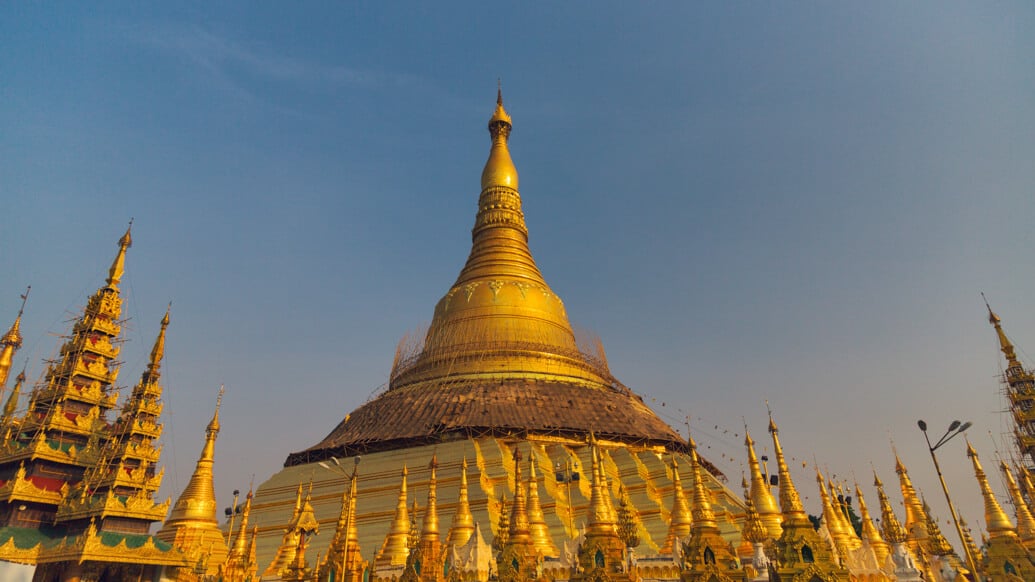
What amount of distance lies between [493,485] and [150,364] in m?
14.8

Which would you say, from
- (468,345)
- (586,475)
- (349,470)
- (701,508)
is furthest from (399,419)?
Answer: (701,508)

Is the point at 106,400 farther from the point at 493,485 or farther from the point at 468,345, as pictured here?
the point at 468,345

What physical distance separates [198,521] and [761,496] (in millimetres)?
18270

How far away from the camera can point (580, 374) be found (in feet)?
125

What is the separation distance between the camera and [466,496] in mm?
19969

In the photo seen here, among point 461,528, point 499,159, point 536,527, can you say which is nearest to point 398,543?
point 461,528

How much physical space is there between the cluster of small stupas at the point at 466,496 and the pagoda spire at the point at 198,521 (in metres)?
0.06

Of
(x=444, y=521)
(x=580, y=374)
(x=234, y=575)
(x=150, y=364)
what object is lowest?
(x=234, y=575)

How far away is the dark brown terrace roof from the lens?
3098 cm

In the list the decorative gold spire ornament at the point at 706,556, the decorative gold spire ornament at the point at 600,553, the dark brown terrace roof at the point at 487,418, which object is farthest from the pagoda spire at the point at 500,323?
the decorative gold spire ornament at the point at 706,556

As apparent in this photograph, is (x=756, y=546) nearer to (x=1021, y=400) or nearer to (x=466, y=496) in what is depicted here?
(x=466, y=496)

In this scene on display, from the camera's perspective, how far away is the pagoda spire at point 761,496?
17.8m

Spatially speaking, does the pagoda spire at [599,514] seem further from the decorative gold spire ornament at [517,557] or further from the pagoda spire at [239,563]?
the pagoda spire at [239,563]

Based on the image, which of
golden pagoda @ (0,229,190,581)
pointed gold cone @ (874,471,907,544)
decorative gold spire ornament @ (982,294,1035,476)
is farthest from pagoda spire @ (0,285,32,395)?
decorative gold spire ornament @ (982,294,1035,476)
